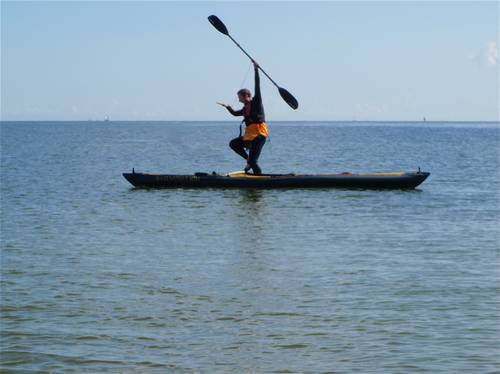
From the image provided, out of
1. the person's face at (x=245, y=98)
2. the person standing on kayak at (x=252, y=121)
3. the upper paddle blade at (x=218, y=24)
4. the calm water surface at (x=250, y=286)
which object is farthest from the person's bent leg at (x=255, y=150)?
the upper paddle blade at (x=218, y=24)

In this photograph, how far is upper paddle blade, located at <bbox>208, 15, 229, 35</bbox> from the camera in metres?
24.9

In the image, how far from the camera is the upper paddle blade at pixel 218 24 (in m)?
24.9

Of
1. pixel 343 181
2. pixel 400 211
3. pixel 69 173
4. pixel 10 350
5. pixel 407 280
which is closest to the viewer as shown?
pixel 10 350

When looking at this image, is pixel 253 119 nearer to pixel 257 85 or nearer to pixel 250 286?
pixel 257 85

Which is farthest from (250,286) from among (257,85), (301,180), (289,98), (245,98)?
(289,98)

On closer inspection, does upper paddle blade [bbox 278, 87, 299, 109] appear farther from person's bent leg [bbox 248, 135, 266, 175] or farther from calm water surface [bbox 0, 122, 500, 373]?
calm water surface [bbox 0, 122, 500, 373]

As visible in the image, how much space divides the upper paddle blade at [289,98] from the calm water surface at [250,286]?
340cm

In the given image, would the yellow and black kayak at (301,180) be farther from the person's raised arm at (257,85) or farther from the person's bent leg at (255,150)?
the person's raised arm at (257,85)

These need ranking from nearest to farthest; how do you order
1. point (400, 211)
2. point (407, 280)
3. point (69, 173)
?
point (407, 280), point (400, 211), point (69, 173)

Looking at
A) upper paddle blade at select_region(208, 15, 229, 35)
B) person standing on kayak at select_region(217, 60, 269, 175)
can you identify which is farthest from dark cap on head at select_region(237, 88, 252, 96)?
upper paddle blade at select_region(208, 15, 229, 35)

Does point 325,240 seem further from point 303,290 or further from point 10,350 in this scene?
point 10,350

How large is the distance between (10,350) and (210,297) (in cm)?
295

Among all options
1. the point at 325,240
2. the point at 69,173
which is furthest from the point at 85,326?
the point at 69,173

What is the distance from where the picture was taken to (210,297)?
1089 centimetres
